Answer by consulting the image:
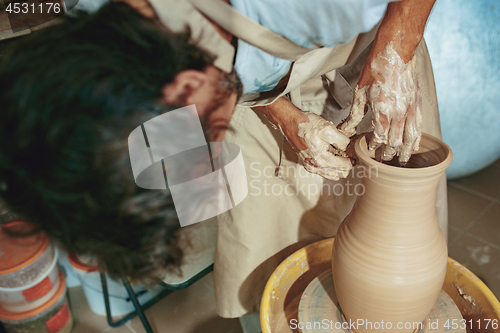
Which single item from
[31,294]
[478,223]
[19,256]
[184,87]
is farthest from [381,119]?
[478,223]

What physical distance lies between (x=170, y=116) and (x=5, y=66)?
0.29 m

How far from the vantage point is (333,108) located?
121 cm

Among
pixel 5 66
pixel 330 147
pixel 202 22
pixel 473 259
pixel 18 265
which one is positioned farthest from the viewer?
pixel 473 259

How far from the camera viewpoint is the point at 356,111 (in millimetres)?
899

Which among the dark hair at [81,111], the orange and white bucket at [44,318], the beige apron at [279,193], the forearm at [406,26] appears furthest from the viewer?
the orange and white bucket at [44,318]

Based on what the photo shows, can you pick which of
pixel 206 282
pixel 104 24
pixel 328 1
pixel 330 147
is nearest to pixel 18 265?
pixel 206 282

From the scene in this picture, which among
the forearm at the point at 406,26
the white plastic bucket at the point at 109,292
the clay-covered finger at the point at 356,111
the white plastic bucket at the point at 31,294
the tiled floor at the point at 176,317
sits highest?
the forearm at the point at 406,26

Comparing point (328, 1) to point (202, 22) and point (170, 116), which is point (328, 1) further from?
point (170, 116)

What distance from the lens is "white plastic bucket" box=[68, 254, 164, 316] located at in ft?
5.27

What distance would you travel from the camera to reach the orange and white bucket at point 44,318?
149 centimetres

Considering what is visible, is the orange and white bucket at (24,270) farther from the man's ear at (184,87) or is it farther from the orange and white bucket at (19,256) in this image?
the man's ear at (184,87)

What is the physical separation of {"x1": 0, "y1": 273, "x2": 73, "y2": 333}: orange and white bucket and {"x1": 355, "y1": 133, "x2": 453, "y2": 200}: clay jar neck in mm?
1456

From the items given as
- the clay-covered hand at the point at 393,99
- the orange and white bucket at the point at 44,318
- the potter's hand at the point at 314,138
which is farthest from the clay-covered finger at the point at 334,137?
the orange and white bucket at the point at 44,318

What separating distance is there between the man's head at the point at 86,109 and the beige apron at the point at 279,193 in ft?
1.41
